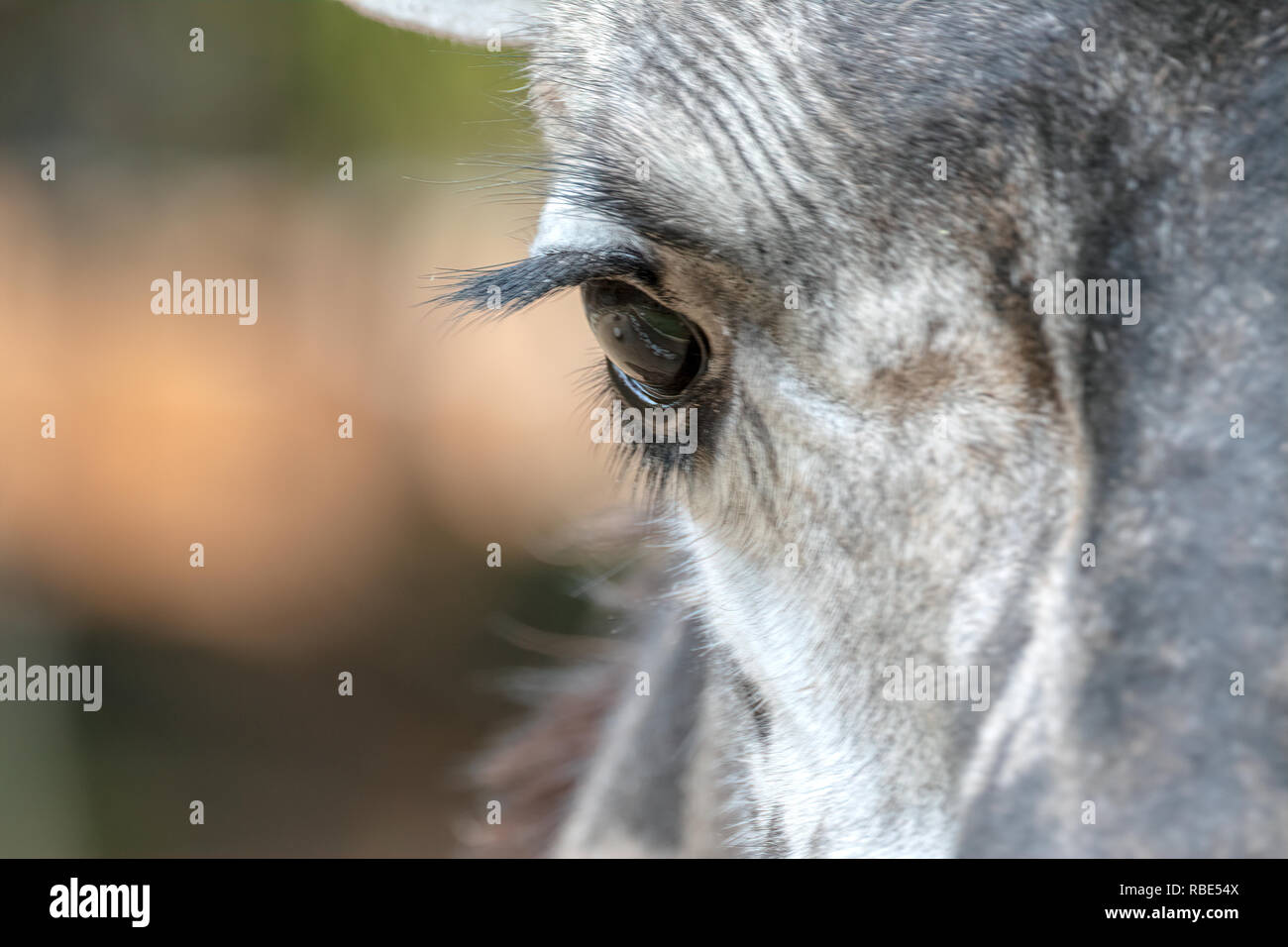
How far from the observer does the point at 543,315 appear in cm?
755

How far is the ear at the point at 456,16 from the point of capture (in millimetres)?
2133

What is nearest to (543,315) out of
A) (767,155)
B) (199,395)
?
(199,395)

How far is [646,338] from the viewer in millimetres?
1691

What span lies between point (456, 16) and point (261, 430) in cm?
559

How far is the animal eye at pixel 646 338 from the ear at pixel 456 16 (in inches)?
25.9

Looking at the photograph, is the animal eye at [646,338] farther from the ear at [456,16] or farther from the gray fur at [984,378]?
the ear at [456,16]

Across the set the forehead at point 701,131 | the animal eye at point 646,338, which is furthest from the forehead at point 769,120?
the animal eye at point 646,338

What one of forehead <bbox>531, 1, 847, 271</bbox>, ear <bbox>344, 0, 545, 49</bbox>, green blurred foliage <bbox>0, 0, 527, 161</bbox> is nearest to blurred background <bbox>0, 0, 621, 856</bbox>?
green blurred foliage <bbox>0, 0, 527, 161</bbox>

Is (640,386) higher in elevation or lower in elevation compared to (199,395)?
lower

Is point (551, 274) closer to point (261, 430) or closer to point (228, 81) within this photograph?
point (261, 430)

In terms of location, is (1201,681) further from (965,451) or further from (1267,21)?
(1267,21)

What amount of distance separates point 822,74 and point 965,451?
47cm

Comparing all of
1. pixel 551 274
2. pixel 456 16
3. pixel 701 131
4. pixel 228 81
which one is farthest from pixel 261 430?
pixel 701 131
